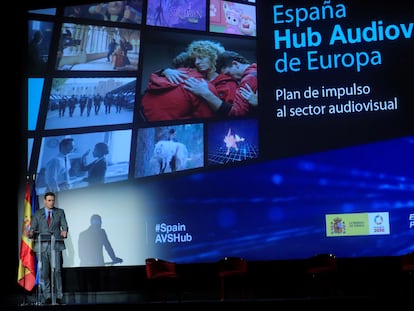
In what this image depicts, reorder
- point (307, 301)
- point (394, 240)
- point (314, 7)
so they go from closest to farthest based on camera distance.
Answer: point (307, 301) → point (394, 240) → point (314, 7)

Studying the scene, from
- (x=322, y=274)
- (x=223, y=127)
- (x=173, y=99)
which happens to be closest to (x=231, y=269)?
(x=322, y=274)

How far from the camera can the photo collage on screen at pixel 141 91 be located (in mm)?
8898

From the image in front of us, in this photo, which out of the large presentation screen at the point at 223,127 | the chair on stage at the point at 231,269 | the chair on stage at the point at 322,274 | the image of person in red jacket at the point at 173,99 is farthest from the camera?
the image of person in red jacket at the point at 173,99

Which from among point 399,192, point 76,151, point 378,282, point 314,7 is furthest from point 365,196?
point 76,151

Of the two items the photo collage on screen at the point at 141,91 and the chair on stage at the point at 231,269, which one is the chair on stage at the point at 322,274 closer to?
the chair on stage at the point at 231,269

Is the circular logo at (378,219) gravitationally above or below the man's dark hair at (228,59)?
below

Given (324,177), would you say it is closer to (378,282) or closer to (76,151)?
(378,282)

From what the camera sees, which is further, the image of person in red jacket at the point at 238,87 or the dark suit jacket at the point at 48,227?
the image of person in red jacket at the point at 238,87

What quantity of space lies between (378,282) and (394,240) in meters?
0.58

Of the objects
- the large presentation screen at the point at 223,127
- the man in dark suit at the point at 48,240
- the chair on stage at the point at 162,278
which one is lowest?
the chair on stage at the point at 162,278

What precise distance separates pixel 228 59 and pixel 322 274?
3.07m

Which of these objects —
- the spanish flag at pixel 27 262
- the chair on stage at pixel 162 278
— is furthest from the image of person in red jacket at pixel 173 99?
the spanish flag at pixel 27 262

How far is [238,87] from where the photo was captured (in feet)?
29.2

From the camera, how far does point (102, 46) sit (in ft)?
30.6
